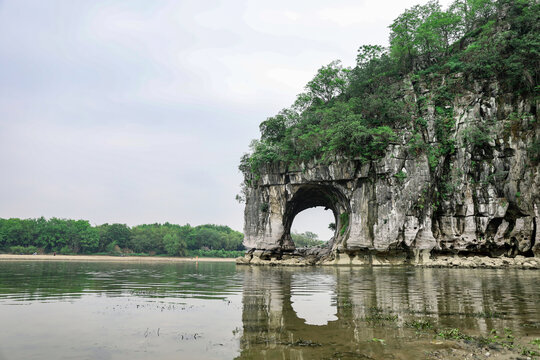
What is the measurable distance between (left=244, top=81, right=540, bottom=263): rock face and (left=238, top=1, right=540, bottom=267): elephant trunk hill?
0.26 ft

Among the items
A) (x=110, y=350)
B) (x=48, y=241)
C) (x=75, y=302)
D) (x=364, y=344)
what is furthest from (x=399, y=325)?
(x=48, y=241)

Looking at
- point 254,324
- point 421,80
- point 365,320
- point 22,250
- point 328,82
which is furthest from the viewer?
point 22,250

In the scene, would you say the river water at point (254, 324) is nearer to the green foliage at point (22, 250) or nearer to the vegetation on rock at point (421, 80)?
the vegetation on rock at point (421, 80)

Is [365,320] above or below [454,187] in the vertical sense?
below

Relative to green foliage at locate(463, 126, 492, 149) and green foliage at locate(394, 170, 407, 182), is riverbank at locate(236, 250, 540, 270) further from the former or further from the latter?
green foliage at locate(463, 126, 492, 149)

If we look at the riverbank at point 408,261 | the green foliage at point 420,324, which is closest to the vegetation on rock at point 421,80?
the riverbank at point 408,261

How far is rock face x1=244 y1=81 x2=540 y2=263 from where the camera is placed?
2425cm

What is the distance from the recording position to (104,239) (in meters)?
72.1

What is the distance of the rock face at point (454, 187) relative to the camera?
2425 centimetres

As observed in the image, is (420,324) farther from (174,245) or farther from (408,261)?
(174,245)

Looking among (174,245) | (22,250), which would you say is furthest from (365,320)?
(22,250)

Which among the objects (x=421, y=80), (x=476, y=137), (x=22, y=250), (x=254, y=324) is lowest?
(x=22, y=250)

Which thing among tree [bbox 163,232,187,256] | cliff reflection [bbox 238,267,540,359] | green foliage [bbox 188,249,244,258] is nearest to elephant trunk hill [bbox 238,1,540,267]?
cliff reflection [bbox 238,267,540,359]

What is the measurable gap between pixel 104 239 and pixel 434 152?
69.4m
